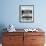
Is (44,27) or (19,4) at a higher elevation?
(19,4)

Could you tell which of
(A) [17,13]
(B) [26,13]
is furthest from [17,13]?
(B) [26,13]

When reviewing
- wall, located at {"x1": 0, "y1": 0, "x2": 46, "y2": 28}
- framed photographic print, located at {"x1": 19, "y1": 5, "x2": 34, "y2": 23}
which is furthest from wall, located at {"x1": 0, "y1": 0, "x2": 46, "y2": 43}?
framed photographic print, located at {"x1": 19, "y1": 5, "x2": 34, "y2": 23}

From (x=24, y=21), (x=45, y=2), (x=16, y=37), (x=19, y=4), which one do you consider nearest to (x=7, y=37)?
(x=16, y=37)

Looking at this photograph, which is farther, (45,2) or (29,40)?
(45,2)

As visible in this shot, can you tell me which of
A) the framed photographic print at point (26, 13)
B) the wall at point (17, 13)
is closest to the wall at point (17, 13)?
the wall at point (17, 13)

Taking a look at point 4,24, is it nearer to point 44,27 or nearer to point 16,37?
point 16,37

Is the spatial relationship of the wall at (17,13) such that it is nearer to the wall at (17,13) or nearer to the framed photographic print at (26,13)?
the wall at (17,13)

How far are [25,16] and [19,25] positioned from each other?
37 cm

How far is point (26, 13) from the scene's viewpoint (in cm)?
417

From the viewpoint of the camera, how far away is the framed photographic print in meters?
4.14

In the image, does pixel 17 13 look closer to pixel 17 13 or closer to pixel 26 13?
pixel 17 13

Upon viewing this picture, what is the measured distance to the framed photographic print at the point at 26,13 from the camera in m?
4.14

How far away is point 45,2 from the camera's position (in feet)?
13.6

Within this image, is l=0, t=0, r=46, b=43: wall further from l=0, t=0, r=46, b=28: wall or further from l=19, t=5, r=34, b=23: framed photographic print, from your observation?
l=19, t=5, r=34, b=23: framed photographic print
